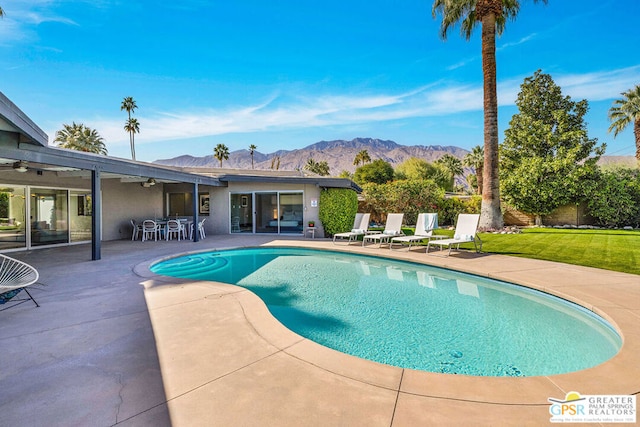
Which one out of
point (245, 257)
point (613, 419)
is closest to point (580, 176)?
point (245, 257)

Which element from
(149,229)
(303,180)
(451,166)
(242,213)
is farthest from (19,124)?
(451,166)

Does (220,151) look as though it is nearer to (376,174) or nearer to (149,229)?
(376,174)

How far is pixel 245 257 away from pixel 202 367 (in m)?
7.18

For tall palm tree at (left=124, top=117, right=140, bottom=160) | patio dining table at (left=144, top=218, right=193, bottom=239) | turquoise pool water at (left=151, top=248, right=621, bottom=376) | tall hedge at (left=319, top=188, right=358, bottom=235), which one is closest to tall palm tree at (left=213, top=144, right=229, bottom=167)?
tall palm tree at (left=124, top=117, right=140, bottom=160)

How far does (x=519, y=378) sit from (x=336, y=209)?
35.6ft

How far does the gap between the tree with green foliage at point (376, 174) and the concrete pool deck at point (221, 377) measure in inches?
1534

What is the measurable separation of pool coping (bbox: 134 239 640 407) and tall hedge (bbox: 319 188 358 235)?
25.6 feet

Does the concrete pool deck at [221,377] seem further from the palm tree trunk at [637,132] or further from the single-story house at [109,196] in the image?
the palm tree trunk at [637,132]

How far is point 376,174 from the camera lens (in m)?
42.8

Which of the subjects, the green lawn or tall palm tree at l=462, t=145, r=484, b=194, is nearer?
the green lawn

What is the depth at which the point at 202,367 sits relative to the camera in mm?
2600

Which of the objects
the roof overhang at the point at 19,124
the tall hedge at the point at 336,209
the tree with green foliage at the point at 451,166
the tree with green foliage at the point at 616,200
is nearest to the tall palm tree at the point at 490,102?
the tall hedge at the point at 336,209

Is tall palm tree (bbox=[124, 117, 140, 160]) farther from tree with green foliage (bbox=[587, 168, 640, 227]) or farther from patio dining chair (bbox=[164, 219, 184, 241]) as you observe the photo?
tree with green foliage (bbox=[587, 168, 640, 227])

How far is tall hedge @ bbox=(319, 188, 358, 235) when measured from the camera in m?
13.2
